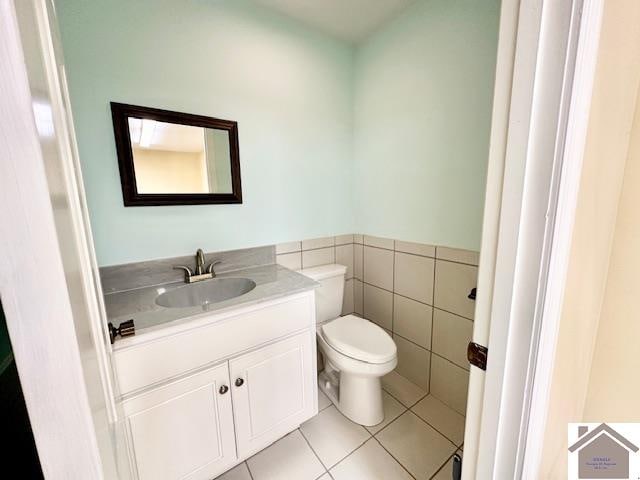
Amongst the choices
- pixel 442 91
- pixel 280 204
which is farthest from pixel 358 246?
pixel 442 91

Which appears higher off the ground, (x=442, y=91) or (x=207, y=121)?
(x=442, y=91)

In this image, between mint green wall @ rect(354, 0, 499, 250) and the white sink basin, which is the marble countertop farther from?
mint green wall @ rect(354, 0, 499, 250)

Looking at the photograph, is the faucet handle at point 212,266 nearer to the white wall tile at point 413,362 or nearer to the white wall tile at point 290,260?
the white wall tile at point 290,260

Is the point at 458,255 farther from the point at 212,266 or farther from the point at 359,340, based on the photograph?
the point at 212,266

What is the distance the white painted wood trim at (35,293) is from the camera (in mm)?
221

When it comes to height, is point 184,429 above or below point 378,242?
below

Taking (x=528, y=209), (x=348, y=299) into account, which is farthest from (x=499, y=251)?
(x=348, y=299)

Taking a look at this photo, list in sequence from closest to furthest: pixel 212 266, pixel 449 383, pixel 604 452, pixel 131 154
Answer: pixel 604 452 < pixel 131 154 < pixel 212 266 < pixel 449 383

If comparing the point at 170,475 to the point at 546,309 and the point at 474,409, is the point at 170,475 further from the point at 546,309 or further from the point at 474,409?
the point at 546,309

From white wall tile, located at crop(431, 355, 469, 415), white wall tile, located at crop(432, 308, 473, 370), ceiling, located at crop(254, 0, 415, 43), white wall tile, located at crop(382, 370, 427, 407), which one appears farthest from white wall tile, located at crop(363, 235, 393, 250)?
ceiling, located at crop(254, 0, 415, 43)

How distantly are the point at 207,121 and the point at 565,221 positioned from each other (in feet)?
4.77

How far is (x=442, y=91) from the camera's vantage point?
131 centimetres

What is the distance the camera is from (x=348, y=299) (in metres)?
1.96

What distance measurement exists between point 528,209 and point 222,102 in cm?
143
